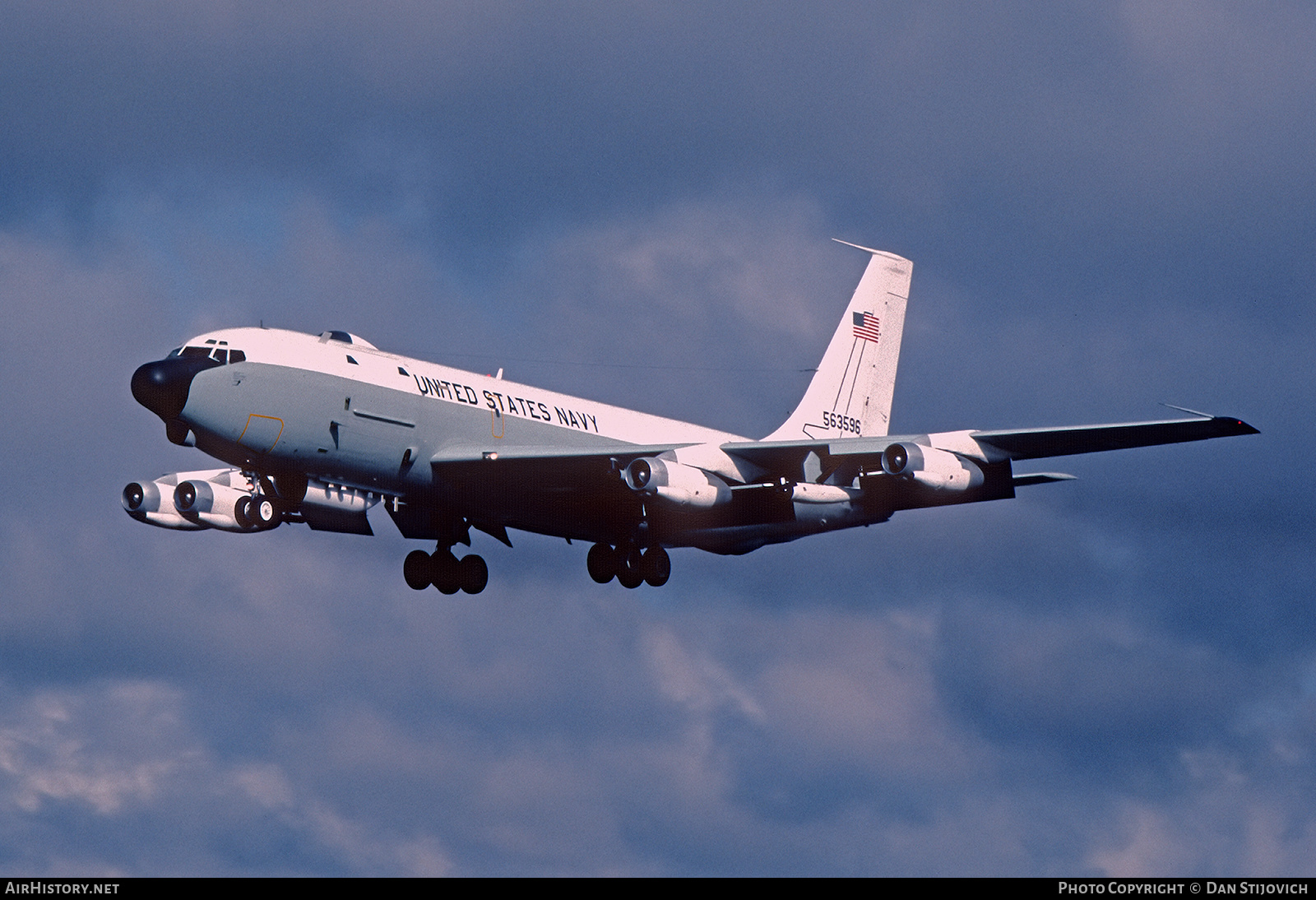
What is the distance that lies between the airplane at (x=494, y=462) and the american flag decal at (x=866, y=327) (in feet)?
27.8

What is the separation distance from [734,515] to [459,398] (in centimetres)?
1057

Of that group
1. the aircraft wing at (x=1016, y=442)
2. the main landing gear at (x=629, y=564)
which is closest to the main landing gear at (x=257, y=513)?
the main landing gear at (x=629, y=564)

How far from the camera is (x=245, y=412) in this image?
53375 mm

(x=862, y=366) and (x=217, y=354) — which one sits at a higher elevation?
(x=862, y=366)

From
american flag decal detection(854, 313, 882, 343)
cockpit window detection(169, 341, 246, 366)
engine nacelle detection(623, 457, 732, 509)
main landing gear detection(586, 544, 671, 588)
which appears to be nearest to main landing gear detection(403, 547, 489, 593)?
main landing gear detection(586, 544, 671, 588)

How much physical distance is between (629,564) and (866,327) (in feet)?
50.6

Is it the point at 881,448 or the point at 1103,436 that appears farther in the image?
the point at 881,448

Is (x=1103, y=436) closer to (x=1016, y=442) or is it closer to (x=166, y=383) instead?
(x=1016, y=442)

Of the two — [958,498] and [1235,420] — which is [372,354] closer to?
[958,498]

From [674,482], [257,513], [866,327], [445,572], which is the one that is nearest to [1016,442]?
[674,482]

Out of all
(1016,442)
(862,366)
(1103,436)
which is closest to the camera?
(1103,436)

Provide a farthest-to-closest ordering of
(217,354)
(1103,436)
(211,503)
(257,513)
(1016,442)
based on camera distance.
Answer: (211,503)
(257,513)
(1016,442)
(1103,436)
(217,354)

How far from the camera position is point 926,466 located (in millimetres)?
57062
